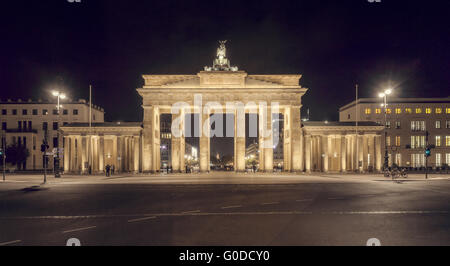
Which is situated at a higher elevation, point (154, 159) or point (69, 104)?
point (69, 104)

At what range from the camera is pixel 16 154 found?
251 ft

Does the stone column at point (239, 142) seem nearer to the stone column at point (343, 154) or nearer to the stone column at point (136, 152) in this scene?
the stone column at point (136, 152)

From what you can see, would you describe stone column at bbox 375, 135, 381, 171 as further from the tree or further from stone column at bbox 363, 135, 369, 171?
the tree

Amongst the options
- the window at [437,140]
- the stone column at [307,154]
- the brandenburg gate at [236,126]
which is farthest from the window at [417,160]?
the stone column at [307,154]

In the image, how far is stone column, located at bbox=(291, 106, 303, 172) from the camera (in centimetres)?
5756

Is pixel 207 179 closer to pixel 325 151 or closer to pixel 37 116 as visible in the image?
pixel 325 151

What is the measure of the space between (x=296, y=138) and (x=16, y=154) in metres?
61.2

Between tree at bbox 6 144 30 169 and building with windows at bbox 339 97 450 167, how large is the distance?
7798 cm

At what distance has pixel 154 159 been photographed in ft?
191

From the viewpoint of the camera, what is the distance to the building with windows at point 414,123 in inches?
3147
